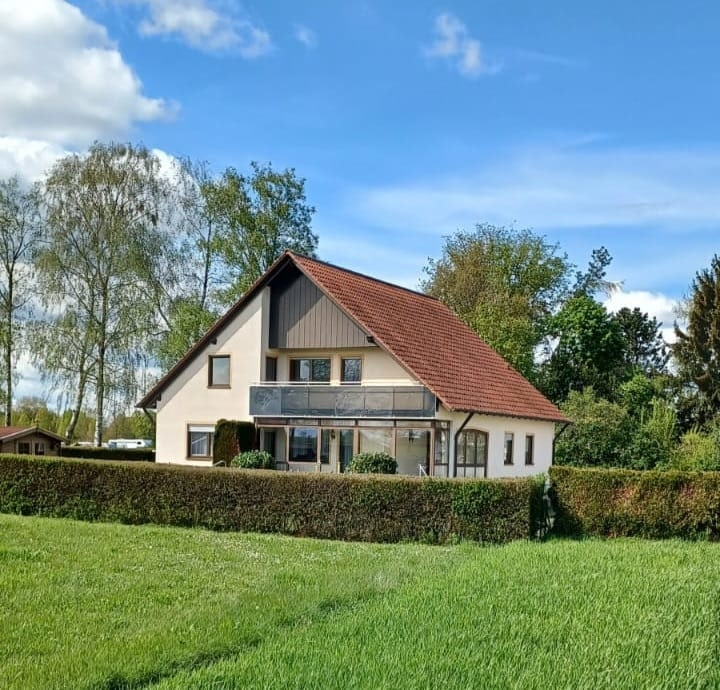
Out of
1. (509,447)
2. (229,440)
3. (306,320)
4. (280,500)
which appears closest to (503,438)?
(509,447)

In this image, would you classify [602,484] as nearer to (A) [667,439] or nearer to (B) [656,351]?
(A) [667,439]

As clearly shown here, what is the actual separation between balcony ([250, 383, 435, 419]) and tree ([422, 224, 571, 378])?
1952 cm

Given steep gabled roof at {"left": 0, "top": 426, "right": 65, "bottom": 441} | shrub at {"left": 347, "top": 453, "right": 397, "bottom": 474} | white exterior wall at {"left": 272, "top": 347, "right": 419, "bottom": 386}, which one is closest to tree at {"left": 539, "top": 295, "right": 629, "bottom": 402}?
white exterior wall at {"left": 272, "top": 347, "right": 419, "bottom": 386}

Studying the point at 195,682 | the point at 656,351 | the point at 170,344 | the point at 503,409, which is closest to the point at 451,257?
the point at 656,351

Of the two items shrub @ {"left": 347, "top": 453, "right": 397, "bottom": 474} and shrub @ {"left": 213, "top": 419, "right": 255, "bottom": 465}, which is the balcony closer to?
shrub @ {"left": 213, "top": 419, "right": 255, "bottom": 465}

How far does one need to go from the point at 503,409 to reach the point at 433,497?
476 inches

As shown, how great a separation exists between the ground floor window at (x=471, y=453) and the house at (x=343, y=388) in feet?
0.15

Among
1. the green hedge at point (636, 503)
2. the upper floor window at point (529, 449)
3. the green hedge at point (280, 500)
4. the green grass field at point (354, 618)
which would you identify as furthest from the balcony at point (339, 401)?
the green grass field at point (354, 618)

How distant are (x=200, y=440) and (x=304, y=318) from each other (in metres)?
5.89

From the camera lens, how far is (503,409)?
29.9 meters

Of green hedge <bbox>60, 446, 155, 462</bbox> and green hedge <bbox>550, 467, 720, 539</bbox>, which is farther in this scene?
green hedge <bbox>60, 446, 155, 462</bbox>

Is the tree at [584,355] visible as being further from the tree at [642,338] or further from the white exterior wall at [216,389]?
the white exterior wall at [216,389]

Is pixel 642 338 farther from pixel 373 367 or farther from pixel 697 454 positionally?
pixel 373 367

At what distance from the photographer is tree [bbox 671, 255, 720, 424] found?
42.0 m
